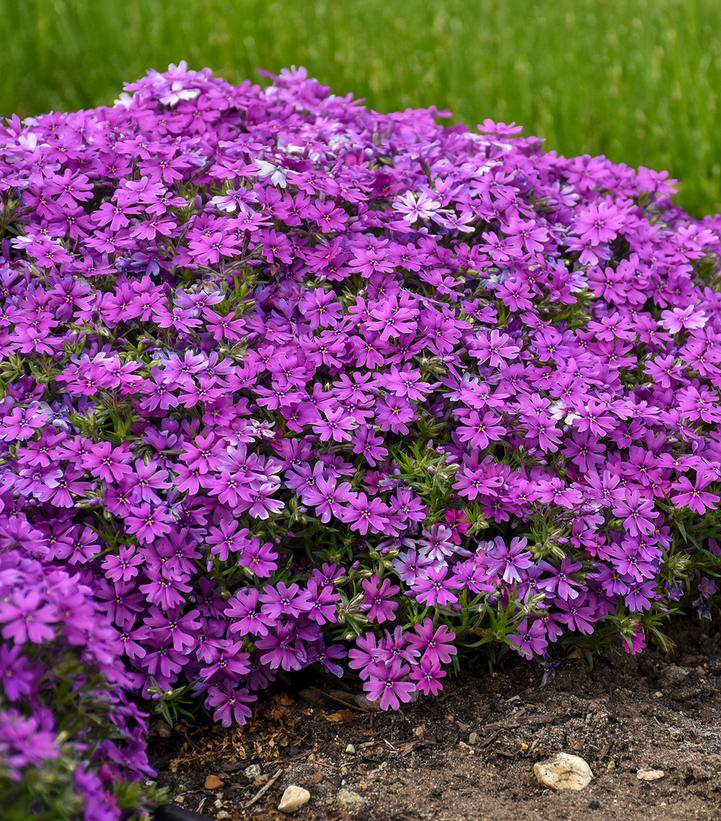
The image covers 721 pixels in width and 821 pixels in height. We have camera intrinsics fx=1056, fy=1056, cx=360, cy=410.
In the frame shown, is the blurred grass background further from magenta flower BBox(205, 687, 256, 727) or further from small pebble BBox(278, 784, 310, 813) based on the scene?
small pebble BBox(278, 784, 310, 813)

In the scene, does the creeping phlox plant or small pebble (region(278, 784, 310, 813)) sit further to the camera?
the creeping phlox plant

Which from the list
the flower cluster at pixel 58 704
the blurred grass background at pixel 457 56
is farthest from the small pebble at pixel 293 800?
the blurred grass background at pixel 457 56

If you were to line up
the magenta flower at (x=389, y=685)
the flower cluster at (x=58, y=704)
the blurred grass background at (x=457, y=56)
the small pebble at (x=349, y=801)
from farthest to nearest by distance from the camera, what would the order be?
1. the blurred grass background at (x=457, y=56)
2. the magenta flower at (x=389, y=685)
3. the small pebble at (x=349, y=801)
4. the flower cluster at (x=58, y=704)

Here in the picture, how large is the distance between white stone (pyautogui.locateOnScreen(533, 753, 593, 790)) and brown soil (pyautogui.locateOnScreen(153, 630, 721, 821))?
2 centimetres

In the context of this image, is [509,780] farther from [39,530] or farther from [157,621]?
[39,530]

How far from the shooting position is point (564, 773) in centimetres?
240

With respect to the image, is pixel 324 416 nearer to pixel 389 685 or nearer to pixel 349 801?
pixel 389 685

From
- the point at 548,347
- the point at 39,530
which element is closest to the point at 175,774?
the point at 39,530

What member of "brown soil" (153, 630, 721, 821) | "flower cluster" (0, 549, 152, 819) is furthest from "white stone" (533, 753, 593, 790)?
"flower cluster" (0, 549, 152, 819)

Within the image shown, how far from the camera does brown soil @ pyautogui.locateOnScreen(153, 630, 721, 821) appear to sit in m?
2.34

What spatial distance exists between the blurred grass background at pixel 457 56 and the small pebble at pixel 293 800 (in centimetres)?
348

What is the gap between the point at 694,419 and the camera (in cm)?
281

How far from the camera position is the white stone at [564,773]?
7.83 ft

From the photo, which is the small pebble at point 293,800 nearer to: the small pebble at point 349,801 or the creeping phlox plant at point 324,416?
the small pebble at point 349,801
